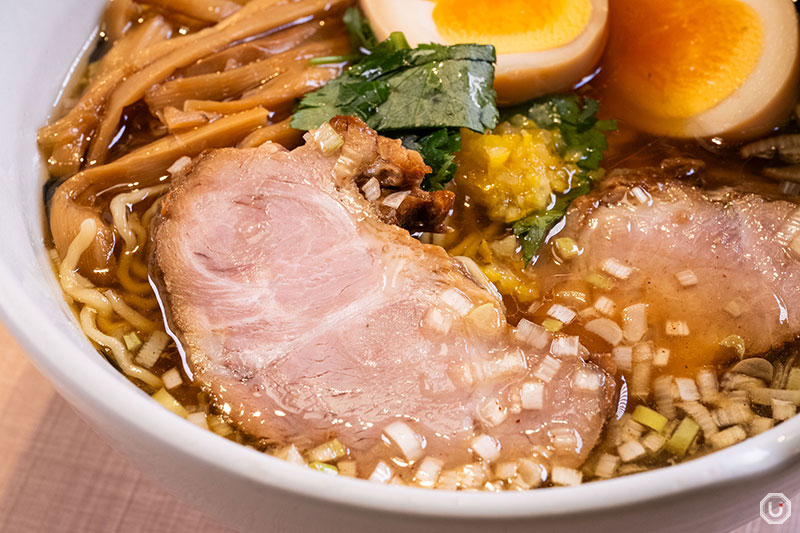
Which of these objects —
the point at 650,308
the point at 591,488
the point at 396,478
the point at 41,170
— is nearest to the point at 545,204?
the point at 650,308

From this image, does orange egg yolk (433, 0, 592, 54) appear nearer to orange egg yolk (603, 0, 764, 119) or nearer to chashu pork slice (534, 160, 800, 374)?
orange egg yolk (603, 0, 764, 119)

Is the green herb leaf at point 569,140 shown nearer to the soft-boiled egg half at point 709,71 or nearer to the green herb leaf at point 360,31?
the soft-boiled egg half at point 709,71

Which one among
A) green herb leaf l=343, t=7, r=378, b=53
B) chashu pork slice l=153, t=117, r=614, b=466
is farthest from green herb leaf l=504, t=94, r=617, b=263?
green herb leaf l=343, t=7, r=378, b=53

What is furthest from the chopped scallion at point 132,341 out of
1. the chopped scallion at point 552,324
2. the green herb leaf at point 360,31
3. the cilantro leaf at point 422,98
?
the green herb leaf at point 360,31

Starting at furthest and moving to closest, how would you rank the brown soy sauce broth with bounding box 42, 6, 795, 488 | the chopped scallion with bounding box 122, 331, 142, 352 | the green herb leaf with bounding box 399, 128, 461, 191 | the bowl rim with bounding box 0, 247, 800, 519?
the green herb leaf with bounding box 399, 128, 461, 191, the chopped scallion with bounding box 122, 331, 142, 352, the brown soy sauce broth with bounding box 42, 6, 795, 488, the bowl rim with bounding box 0, 247, 800, 519

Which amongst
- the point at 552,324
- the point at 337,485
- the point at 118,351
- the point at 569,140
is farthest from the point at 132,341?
the point at 569,140
